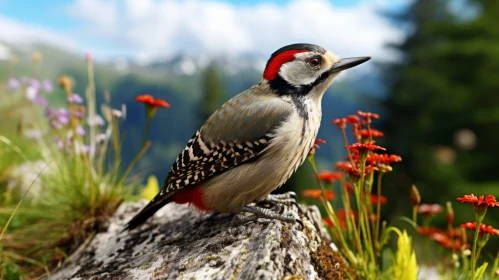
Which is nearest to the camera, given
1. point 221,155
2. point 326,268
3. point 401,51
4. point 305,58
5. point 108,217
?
point 326,268

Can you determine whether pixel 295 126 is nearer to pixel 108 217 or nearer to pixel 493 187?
pixel 108 217

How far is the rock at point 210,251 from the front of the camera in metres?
2.69

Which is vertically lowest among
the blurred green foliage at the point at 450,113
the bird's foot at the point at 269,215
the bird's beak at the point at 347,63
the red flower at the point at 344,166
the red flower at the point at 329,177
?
the blurred green foliage at the point at 450,113

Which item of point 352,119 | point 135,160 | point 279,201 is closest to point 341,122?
point 352,119

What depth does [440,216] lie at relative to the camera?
22.8 meters

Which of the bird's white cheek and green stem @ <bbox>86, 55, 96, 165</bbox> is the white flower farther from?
the bird's white cheek

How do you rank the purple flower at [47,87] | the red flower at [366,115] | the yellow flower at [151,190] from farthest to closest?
1. the purple flower at [47,87]
2. the yellow flower at [151,190]
3. the red flower at [366,115]

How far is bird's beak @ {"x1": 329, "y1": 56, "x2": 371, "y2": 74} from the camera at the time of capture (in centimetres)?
349

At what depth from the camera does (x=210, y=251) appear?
2943 millimetres

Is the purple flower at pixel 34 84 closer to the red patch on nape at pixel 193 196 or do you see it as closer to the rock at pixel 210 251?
the rock at pixel 210 251

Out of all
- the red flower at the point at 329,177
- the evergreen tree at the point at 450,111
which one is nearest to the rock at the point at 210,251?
the red flower at the point at 329,177

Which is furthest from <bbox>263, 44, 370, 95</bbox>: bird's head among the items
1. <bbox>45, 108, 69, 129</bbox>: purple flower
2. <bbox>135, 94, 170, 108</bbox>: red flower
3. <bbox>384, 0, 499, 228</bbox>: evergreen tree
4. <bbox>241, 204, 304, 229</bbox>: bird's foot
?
<bbox>384, 0, 499, 228</bbox>: evergreen tree

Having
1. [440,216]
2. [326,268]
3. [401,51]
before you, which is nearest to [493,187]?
[440,216]

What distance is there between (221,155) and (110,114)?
212cm
